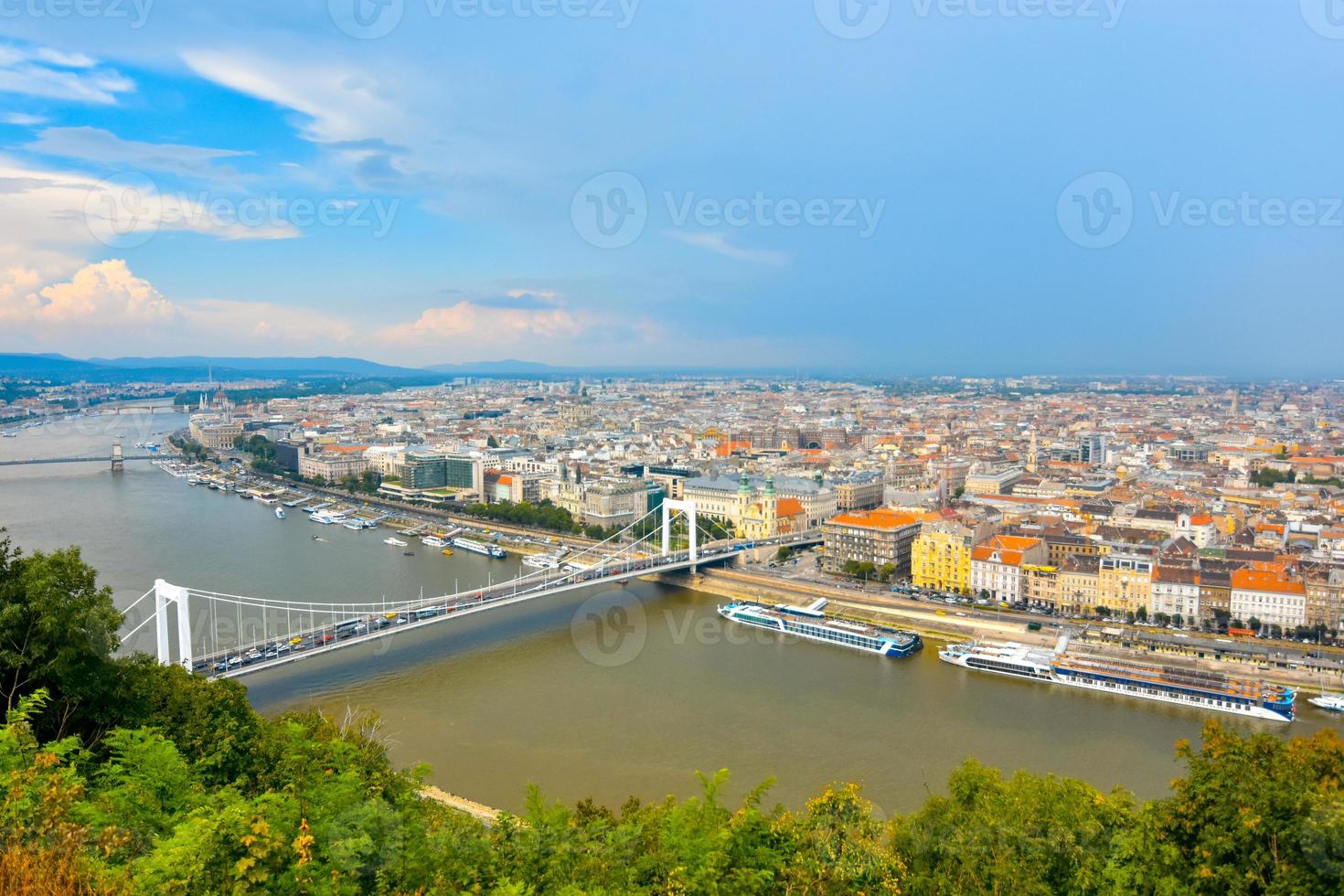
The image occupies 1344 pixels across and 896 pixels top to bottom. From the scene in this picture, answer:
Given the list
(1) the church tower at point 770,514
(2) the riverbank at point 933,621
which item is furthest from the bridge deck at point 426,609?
(1) the church tower at point 770,514

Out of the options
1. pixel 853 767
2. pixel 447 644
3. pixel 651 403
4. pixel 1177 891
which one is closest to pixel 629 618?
pixel 447 644

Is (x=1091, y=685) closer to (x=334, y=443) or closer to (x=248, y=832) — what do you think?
(x=248, y=832)

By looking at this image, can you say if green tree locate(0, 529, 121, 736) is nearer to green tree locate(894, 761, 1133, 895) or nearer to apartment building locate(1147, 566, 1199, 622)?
green tree locate(894, 761, 1133, 895)

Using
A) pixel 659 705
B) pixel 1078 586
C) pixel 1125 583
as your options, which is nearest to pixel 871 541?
pixel 1078 586

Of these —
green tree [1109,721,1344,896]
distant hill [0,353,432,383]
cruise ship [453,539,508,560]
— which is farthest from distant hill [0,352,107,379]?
green tree [1109,721,1344,896]

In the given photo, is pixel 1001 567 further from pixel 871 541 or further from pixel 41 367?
pixel 41 367

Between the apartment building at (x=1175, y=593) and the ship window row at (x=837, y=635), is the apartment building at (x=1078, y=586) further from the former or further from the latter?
the ship window row at (x=837, y=635)
